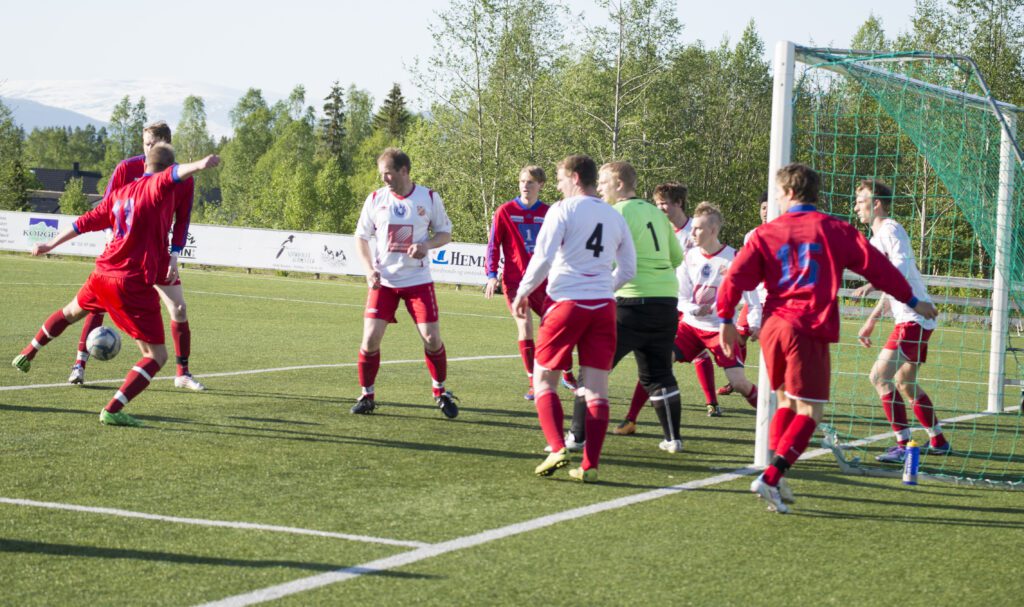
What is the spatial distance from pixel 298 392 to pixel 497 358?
14.3ft

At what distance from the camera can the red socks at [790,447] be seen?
233 inches

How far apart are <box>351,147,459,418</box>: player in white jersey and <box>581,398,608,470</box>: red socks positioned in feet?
8.69

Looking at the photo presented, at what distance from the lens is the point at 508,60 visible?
4650 centimetres

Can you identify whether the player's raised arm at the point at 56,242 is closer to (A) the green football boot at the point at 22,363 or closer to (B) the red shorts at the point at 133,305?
(B) the red shorts at the point at 133,305

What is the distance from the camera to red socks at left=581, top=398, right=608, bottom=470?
665 cm

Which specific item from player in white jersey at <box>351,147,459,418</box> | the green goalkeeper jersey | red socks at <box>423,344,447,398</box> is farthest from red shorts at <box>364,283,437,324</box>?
the green goalkeeper jersey

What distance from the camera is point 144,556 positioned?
15.2 feet

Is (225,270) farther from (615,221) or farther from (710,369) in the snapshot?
(615,221)

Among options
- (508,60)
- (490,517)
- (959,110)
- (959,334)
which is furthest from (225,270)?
(490,517)

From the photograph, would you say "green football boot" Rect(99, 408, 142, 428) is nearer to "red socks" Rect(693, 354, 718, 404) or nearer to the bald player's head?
the bald player's head

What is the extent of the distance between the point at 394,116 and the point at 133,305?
333ft

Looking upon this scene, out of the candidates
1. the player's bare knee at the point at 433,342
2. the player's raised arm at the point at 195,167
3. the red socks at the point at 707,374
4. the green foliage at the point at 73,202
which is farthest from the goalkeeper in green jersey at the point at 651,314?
the green foliage at the point at 73,202

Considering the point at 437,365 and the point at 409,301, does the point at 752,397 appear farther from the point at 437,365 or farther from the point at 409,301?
the point at 409,301

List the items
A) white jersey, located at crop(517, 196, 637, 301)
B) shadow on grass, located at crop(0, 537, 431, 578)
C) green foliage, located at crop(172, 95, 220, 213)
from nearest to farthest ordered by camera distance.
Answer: shadow on grass, located at crop(0, 537, 431, 578)
white jersey, located at crop(517, 196, 637, 301)
green foliage, located at crop(172, 95, 220, 213)
